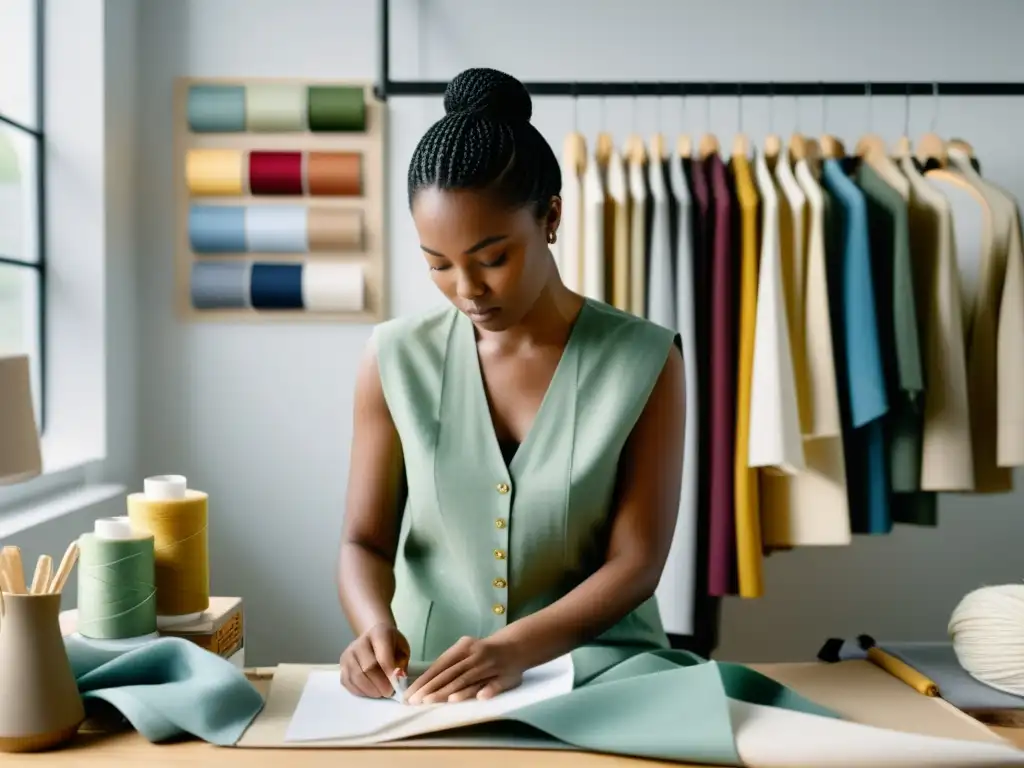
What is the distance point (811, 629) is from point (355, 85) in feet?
6.08

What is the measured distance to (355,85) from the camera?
284 cm

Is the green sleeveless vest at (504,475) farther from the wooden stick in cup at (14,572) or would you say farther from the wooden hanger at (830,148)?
the wooden hanger at (830,148)

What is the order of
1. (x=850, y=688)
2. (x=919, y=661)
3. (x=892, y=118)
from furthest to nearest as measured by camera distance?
(x=892, y=118)
(x=919, y=661)
(x=850, y=688)

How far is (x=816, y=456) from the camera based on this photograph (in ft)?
7.44

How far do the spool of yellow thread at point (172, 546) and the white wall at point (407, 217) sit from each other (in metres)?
1.50

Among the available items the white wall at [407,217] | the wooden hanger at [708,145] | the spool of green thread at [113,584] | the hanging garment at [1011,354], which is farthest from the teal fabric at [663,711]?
the white wall at [407,217]

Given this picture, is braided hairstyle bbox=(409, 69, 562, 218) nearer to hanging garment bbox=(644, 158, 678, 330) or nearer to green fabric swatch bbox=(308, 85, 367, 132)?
hanging garment bbox=(644, 158, 678, 330)

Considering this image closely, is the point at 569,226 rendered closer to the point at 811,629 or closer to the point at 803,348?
the point at 803,348

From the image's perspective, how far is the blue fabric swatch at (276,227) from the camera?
9.30ft

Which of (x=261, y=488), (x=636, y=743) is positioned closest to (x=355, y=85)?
(x=261, y=488)

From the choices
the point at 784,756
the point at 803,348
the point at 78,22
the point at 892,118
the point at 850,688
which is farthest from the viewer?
the point at 892,118

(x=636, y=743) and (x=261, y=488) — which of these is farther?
(x=261, y=488)

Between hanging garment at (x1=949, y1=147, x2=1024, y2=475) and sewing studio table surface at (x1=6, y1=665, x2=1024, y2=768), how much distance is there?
5.12 ft

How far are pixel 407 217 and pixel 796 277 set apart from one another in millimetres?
1088
